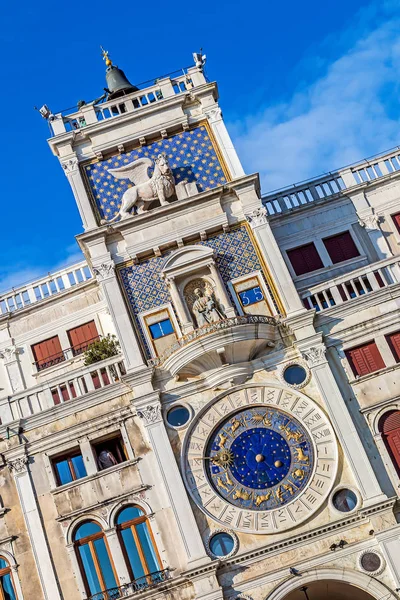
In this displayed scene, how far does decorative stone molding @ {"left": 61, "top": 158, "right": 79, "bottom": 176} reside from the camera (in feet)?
103

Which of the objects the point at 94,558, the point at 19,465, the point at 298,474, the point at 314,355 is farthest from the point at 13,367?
the point at 298,474

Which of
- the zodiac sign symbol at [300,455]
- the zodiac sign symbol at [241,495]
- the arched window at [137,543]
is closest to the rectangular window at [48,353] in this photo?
the arched window at [137,543]

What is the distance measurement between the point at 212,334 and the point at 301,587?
792 centimetres

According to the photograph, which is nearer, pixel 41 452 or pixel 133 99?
pixel 41 452

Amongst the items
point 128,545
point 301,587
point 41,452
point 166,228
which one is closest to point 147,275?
point 166,228

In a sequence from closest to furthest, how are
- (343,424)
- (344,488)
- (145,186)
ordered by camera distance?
(344,488)
(343,424)
(145,186)

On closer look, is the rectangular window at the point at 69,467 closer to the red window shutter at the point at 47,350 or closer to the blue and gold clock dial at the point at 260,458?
the blue and gold clock dial at the point at 260,458

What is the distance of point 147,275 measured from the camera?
29.4 metres

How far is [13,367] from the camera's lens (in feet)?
105

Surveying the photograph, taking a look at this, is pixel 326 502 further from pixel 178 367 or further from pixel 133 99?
pixel 133 99

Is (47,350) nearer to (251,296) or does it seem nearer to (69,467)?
(69,467)

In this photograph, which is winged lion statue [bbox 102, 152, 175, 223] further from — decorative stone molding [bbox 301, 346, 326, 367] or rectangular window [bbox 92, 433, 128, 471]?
rectangular window [bbox 92, 433, 128, 471]

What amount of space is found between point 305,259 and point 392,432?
7.75 metres

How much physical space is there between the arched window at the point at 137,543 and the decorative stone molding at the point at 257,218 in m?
10.2
